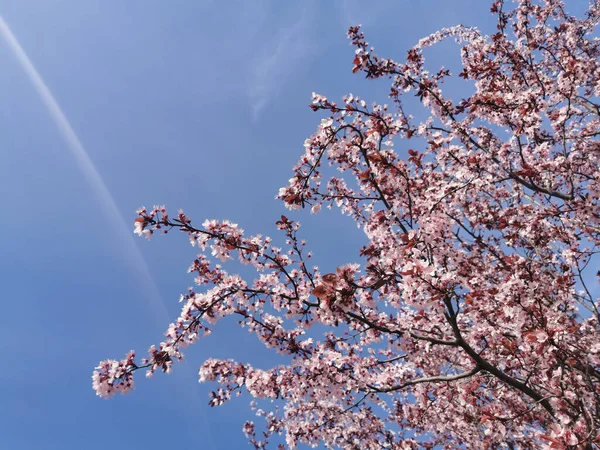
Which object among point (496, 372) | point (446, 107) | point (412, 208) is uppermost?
point (446, 107)

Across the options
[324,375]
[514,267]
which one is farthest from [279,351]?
[514,267]

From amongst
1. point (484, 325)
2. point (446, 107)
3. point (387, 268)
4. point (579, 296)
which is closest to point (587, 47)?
point (446, 107)

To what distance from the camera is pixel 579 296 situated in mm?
7062

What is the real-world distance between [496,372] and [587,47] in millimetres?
10593

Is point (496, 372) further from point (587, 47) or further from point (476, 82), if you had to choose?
point (587, 47)

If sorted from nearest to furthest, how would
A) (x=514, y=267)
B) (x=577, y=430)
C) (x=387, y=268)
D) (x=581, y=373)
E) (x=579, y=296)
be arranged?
(x=577, y=430), (x=387, y=268), (x=581, y=373), (x=514, y=267), (x=579, y=296)

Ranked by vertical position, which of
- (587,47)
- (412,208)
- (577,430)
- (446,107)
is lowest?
(577,430)

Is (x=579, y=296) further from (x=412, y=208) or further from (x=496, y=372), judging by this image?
(x=412, y=208)

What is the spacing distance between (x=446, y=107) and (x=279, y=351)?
6.34m

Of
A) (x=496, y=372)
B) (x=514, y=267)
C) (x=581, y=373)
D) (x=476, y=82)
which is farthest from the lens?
(x=476, y=82)

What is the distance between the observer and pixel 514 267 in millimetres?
6004

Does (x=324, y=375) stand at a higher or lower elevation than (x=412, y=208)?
lower

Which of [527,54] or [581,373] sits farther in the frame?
[527,54]

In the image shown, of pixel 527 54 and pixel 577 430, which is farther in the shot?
pixel 527 54
